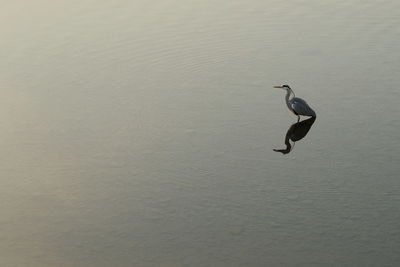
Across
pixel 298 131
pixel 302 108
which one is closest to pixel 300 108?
pixel 302 108

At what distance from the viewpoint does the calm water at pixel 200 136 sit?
10.4 m

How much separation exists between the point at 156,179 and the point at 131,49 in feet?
20.4

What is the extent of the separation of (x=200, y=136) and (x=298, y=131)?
1.71m

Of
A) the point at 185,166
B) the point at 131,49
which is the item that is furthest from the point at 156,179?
the point at 131,49

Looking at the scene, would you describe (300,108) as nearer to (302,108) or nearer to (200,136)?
(302,108)

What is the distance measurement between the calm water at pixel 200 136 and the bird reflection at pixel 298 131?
17 cm

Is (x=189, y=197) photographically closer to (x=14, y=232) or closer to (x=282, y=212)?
(x=282, y=212)

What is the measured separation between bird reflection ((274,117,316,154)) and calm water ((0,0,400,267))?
0.55ft

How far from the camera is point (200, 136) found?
13.4 meters

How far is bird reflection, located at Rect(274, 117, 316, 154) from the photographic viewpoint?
13.2 m

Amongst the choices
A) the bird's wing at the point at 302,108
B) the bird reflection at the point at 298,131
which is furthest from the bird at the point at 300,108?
the bird reflection at the point at 298,131

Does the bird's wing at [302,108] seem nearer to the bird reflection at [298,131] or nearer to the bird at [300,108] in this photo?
the bird at [300,108]

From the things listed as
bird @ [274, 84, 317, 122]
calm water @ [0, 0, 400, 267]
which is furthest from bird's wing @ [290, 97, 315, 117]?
calm water @ [0, 0, 400, 267]

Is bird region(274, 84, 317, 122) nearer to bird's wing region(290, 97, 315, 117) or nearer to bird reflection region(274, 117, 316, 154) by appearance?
bird's wing region(290, 97, 315, 117)
